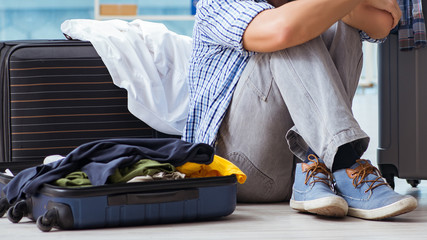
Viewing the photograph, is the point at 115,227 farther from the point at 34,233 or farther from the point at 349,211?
the point at 349,211

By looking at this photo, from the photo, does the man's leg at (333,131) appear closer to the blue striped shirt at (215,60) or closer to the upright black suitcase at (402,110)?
the blue striped shirt at (215,60)

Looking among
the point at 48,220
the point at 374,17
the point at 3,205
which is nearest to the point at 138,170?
the point at 48,220

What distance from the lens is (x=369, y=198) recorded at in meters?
1.37

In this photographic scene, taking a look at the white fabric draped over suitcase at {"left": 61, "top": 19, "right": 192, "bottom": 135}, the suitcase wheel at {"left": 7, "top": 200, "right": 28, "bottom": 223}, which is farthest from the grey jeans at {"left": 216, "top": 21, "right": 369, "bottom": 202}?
the suitcase wheel at {"left": 7, "top": 200, "right": 28, "bottom": 223}

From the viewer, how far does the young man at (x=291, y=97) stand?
54.8 inches

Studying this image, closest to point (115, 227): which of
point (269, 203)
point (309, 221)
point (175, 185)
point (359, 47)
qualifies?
point (175, 185)

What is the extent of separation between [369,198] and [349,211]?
0.06 meters

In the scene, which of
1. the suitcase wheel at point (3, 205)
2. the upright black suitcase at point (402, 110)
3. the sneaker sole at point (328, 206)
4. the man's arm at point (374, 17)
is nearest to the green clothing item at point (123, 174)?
the suitcase wheel at point (3, 205)

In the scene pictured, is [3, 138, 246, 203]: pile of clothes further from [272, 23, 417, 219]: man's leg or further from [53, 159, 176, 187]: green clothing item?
[272, 23, 417, 219]: man's leg

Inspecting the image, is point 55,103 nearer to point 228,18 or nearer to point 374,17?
point 228,18

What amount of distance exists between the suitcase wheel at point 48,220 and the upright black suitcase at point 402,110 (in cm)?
102

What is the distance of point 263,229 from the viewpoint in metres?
1.27

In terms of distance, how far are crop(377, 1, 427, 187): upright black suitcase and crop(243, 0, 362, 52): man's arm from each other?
449 mm

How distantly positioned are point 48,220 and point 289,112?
61 centimetres
